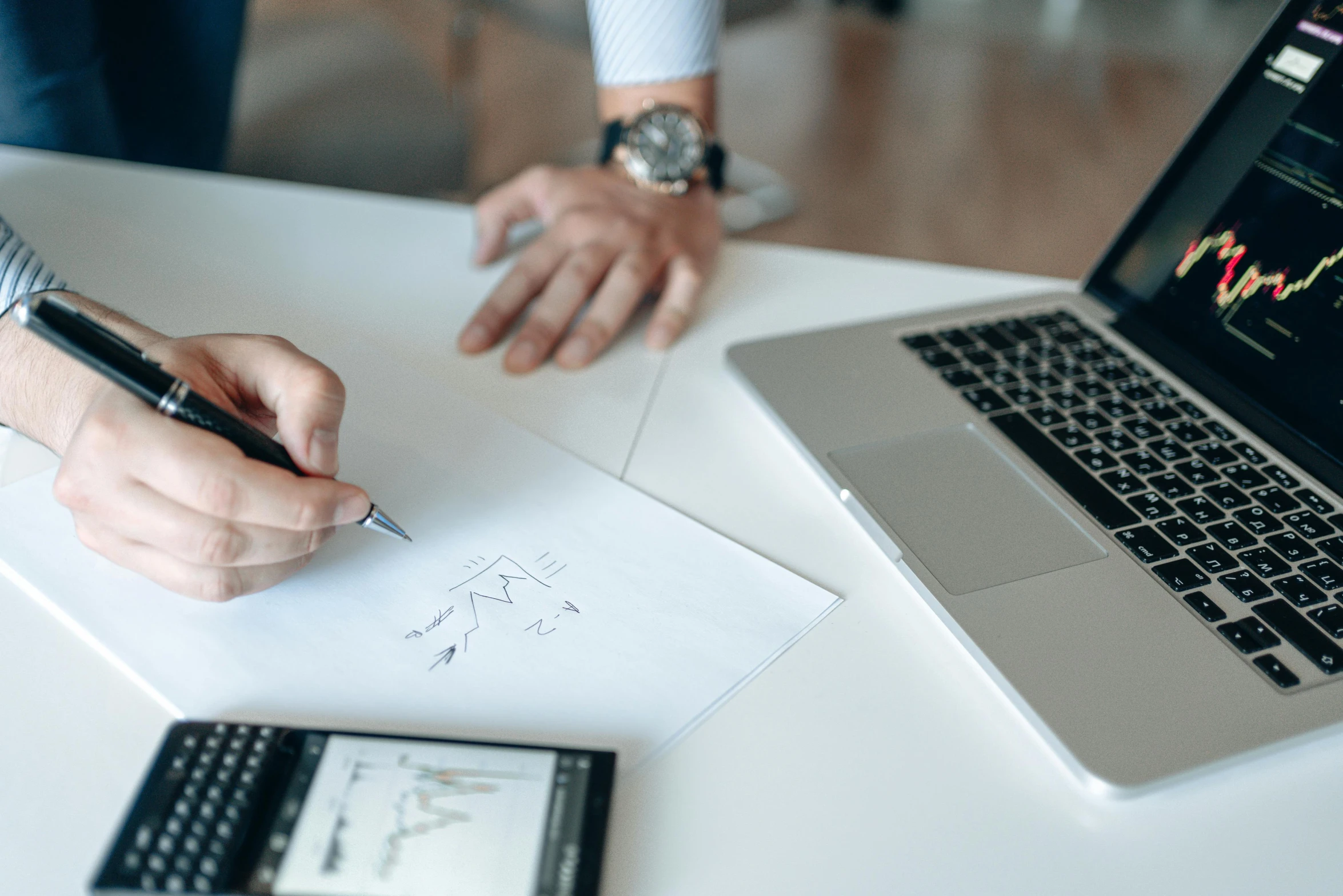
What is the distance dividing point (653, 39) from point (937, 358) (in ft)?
1.53

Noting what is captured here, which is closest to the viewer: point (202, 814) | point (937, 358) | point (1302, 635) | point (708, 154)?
point (202, 814)

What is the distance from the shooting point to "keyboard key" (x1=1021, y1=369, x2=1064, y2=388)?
65 centimetres

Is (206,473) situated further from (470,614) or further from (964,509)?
(964,509)

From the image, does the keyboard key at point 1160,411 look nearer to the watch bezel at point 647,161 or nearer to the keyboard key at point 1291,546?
the keyboard key at point 1291,546

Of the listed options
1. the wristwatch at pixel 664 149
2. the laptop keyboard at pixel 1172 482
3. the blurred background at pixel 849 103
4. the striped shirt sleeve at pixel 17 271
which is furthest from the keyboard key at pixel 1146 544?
the blurred background at pixel 849 103

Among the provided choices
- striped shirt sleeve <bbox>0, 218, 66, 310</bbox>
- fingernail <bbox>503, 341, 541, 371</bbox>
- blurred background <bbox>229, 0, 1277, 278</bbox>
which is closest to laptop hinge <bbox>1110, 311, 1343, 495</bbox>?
fingernail <bbox>503, 341, 541, 371</bbox>

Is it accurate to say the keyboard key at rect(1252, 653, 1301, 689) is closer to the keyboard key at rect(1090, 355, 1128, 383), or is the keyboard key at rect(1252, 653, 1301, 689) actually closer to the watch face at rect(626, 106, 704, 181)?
the keyboard key at rect(1090, 355, 1128, 383)

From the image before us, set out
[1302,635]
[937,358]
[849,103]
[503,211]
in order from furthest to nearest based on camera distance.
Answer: [849,103], [503,211], [937,358], [1302,635]

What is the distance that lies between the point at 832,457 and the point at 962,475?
76 millimetres

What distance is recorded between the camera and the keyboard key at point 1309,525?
529 millimetres

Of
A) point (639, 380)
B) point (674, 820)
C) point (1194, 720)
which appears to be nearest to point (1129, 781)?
point (1194, 720)

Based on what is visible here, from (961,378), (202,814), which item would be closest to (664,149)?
(961,378)

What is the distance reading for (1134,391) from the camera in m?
0.64

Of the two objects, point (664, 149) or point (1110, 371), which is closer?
point (1110, 371)
